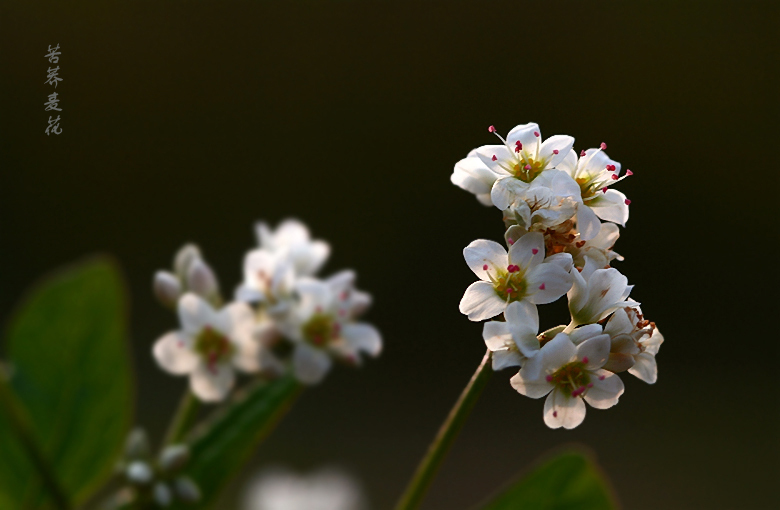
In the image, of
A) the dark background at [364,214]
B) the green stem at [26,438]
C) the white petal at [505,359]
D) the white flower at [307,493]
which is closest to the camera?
the white petal at [505,359]

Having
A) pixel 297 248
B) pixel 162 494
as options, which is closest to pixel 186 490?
pixel 162 494

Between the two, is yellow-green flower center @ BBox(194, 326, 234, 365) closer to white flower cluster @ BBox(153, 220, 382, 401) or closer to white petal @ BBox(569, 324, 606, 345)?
white flower cluster @ BBox(153, 220, 382, 401)

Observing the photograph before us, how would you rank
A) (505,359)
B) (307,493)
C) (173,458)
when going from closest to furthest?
(505,359) < (173,458) < (307,493)

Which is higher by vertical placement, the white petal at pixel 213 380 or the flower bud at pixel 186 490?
the white petal at pixel 213 380

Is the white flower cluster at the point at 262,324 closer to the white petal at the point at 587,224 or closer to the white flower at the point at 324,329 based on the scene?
the white flower at the point at 324,329

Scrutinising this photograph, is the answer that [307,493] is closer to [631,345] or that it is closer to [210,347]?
[210,347]

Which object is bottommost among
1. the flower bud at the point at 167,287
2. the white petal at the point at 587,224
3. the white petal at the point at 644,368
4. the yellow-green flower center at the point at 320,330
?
the yellow-green flower center at the point at 320,330

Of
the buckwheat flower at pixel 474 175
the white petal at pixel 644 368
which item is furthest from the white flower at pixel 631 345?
the buckwheat flower at pixel 474 175

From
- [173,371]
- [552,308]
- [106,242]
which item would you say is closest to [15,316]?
[173,371]
